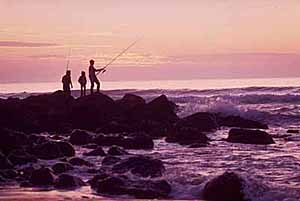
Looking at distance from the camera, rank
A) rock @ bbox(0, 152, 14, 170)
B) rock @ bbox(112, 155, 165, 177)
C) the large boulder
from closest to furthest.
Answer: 1. rock @ bbox(112, 155, 165, 177)
2. rock @ bbox(0, 152, 14, 170)
3. the large boulder

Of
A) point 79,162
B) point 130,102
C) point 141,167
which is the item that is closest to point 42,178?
point 141,167

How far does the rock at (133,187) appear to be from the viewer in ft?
41.3

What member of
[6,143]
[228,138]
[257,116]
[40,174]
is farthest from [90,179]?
[257,116]

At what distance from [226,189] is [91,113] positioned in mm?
14887

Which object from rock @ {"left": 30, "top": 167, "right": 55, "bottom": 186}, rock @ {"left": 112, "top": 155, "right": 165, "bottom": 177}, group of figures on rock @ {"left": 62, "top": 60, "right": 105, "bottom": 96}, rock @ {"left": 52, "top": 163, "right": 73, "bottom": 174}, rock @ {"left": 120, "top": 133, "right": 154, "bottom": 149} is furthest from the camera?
group of figures on rock @ {"left": 62, "top": 60, "right": 105, "bottom": 96}

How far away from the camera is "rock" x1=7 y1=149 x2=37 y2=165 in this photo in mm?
15934

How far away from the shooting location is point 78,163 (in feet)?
52.1

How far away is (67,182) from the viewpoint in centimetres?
1329

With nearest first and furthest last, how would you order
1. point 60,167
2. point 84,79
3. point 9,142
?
point 60,167
point 9,142
point 84,79

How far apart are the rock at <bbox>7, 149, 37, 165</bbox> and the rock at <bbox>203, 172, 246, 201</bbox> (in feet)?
17.9

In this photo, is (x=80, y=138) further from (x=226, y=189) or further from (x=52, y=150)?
(x=226, y=189)

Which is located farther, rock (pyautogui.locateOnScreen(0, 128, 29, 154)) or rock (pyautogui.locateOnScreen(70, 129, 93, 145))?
rock (pyautogui.locateOnScreen(70, 129, 93, 145))

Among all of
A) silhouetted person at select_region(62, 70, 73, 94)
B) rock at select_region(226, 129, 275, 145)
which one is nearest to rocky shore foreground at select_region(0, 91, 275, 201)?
rock at select_region(226, 129, 275, 145)

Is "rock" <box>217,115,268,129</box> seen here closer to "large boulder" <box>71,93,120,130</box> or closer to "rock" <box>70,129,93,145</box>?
"large boulder" <box>71,93,120,130</box>
